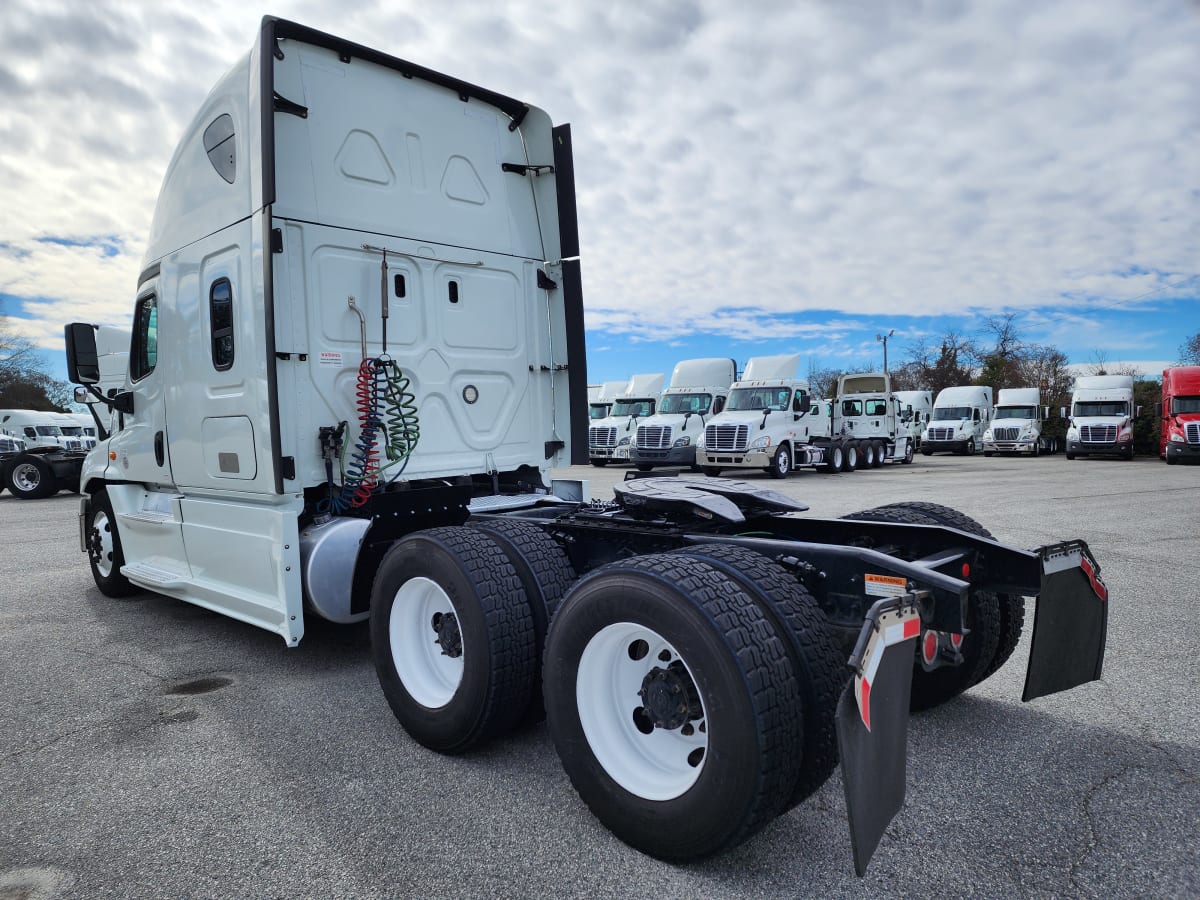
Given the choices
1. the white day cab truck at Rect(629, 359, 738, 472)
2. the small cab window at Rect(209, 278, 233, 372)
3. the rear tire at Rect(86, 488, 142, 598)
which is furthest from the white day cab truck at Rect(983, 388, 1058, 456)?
the small cab window at Rect(209, 278, 233, 372)

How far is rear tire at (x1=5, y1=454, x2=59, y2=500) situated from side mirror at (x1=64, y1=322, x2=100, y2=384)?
1436 cm

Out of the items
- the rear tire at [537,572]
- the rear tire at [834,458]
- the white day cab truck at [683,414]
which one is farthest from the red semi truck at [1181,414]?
the rear tire at [537,572]

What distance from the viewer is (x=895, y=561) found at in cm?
255

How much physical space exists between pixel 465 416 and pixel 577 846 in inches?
121

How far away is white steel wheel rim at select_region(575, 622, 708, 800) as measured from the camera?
2576 mm

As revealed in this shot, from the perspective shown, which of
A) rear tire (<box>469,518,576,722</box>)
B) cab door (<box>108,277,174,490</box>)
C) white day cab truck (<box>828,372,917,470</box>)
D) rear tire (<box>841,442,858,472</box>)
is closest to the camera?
rear tire (<box>469,518,576,722</box>)

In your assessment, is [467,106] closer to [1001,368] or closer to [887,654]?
[887,654]

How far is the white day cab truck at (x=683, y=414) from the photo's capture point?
22.0 meters

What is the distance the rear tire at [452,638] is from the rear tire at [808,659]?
105 centimetres

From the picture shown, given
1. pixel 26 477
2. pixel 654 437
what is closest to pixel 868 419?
pixel 654 437

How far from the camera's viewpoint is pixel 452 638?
11.0ft

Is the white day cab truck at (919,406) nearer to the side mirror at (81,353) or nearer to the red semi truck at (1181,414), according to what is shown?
the red semi truck at (1181,414)

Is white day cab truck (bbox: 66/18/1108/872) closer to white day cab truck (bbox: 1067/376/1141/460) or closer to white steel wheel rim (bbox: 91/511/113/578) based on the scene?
white steel wheel rim (bbox: 91/511/113/578)

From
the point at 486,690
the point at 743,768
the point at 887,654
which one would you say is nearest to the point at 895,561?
the point at 887,654
